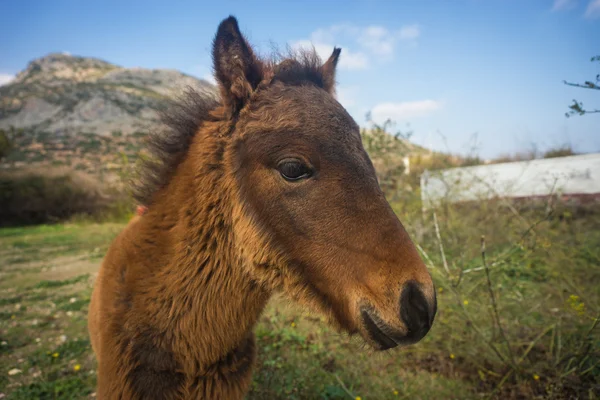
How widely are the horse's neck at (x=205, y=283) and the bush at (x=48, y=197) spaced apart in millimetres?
21954

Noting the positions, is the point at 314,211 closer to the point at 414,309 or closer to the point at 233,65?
the point at 414,309

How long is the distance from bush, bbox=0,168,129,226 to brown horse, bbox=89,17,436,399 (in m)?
21.8

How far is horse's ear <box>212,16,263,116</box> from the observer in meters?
2.04

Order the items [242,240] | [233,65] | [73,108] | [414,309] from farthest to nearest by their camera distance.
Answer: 1. [73,108]
2. [233,65]
3. [242,240]
4. [414,309]

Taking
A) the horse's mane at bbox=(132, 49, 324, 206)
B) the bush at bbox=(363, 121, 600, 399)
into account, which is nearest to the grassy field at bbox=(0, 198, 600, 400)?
the bush at bbox=(363, 121, 600, 399)

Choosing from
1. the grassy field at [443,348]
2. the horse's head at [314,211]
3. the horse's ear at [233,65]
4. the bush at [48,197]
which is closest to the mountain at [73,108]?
the bush at [48,197]

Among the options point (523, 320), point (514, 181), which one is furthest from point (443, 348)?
point (514, 181)

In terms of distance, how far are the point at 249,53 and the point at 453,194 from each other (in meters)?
7.26

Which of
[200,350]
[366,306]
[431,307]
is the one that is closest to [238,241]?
[200,350]

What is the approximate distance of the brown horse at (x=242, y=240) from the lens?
5.89 ft

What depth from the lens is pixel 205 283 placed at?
2.05 metres

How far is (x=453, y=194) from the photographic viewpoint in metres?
7.94

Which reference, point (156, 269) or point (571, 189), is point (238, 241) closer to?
point (156, 269)

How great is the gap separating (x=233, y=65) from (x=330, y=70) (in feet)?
3.04
